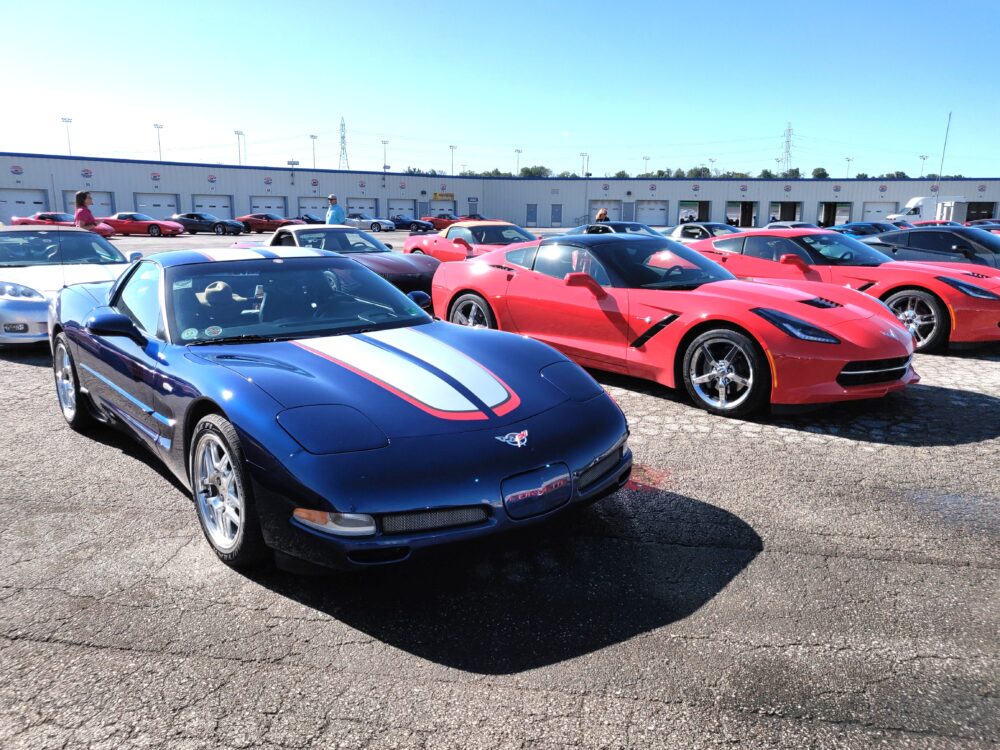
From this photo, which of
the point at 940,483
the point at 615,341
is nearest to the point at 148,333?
the point at 615,341

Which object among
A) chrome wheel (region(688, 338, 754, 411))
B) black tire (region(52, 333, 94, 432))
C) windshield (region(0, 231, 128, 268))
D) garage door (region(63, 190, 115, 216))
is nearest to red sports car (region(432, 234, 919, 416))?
chrome wheel (region(688, 338, 754, 411))

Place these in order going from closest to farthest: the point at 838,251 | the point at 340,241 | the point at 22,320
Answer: the point at 22,320
the point at 838,251
the point at 340,241

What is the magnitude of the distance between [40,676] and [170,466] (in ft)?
4.09

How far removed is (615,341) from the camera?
5.96 meters

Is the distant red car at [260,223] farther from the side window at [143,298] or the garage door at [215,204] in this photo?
the side window at [143,298]

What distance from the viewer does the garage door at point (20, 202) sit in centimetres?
4925

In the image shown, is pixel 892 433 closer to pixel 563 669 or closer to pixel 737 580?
pixel 737 580

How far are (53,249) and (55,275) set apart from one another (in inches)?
33.2

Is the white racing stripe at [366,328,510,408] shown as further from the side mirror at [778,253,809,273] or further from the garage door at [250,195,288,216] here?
the garage door at [250,195,288,216]

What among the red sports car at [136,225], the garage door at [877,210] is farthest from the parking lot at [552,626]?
the garage door at [877,210]

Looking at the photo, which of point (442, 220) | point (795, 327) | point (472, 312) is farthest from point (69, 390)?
point (442, 220)

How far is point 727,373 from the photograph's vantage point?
532cm

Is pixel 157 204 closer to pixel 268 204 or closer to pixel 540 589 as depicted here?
pixel 268 204

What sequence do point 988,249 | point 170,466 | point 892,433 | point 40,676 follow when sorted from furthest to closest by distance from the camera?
1. point 988,249
2. point 892,433
3. point 170,466
4. point 40,676
